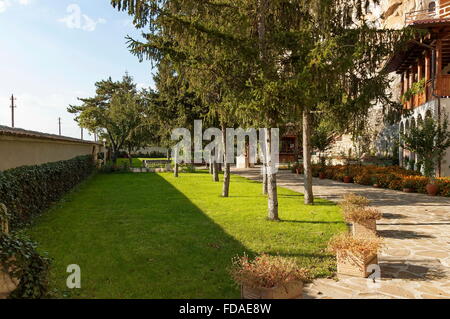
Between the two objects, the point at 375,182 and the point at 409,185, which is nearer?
the point at 409,185

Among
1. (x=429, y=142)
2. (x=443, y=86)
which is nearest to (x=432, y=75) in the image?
(x=443, y=86)

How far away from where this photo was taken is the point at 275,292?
14.4 feet

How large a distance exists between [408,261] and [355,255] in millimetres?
1636

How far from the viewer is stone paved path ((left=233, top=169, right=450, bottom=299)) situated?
17.1ft

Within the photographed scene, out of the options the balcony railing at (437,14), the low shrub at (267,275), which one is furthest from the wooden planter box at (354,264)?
the balcony railing at (437,14)

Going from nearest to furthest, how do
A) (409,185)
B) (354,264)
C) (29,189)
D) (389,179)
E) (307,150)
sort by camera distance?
(354,264), (29,189), (307,150), (409,185), (389,179)

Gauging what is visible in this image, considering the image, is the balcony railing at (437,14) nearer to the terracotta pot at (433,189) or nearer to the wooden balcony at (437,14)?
the wooden balcony at (437,14)

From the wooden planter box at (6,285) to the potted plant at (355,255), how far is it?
4854 millimetres

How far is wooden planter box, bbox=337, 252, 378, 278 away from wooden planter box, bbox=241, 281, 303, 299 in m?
1.47

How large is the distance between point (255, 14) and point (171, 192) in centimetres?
1004

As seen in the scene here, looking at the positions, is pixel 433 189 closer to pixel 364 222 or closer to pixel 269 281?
pixel 364 222

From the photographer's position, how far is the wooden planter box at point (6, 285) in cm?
381
